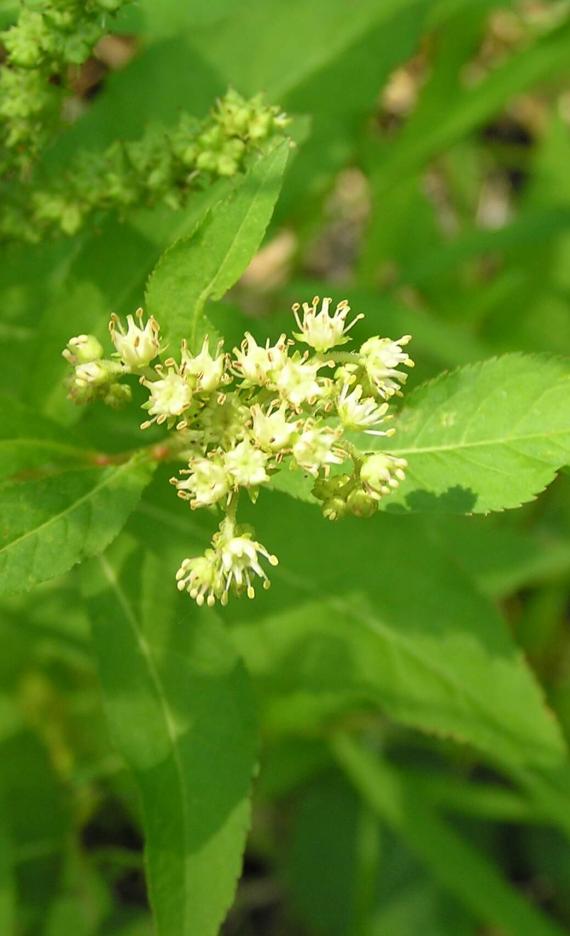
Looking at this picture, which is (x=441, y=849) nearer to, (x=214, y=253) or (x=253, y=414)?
(x=253, y=414)

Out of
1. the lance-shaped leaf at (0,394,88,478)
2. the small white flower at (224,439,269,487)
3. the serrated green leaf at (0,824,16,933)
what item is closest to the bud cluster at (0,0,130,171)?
the lance-shaped leaf at (0,394,88,478)

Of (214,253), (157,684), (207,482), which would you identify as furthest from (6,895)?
(214,253)

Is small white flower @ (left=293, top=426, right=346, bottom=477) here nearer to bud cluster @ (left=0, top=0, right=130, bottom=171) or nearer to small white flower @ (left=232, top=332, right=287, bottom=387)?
small white flower @ (left=232, top=332, right=287, bottom=387)

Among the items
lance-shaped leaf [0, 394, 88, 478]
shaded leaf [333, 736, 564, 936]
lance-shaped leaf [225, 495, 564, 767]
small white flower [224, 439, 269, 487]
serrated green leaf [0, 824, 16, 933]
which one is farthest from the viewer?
shaded leaf [333, 736, 564, 936]

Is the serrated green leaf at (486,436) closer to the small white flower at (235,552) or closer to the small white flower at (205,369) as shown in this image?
the small white flower at (235,552)

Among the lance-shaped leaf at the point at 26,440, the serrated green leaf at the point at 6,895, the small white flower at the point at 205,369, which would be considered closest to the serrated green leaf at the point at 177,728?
the lance-shaped leaf at the point at 26,440

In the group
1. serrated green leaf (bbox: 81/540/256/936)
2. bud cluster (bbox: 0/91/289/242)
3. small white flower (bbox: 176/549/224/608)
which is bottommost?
serrated green leaf (bbox: 81/540/256/936)
